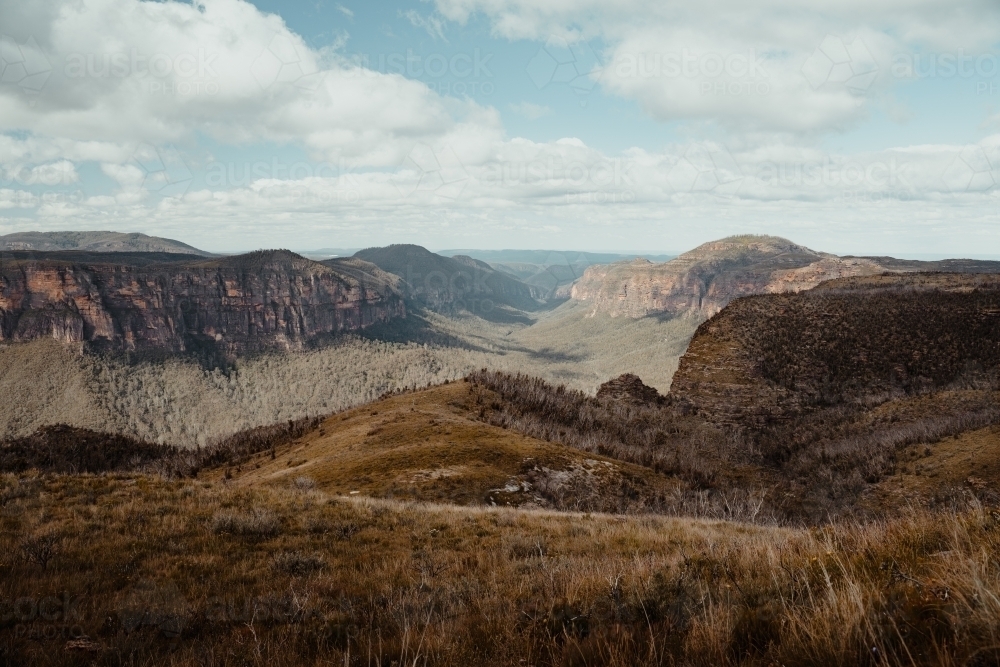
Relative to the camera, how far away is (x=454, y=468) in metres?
17.6

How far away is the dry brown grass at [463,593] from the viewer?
10.2ft

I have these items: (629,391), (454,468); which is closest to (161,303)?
(629,391)

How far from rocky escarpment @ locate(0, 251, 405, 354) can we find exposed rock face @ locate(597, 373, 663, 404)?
6239 inches

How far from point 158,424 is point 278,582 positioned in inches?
5774

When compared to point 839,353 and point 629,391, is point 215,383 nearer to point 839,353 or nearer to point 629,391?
point 629,391

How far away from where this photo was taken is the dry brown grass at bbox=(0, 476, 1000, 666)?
3123 millimetres

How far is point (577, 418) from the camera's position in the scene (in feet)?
104

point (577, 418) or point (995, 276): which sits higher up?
point (995, 276)

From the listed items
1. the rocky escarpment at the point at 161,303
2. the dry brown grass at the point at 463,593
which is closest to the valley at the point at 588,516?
the dry brown grass at the point at 463,593

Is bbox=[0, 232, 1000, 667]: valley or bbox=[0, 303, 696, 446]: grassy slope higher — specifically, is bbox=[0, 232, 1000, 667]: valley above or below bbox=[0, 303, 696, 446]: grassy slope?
above

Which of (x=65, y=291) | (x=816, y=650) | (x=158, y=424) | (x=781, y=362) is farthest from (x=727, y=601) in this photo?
(x=65, y=291)

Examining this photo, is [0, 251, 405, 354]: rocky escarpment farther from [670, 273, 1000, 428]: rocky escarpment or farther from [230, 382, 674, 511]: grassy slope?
[670, 273, 1000, 428]: rocky escarpment

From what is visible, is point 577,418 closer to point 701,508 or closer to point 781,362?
point 701,508

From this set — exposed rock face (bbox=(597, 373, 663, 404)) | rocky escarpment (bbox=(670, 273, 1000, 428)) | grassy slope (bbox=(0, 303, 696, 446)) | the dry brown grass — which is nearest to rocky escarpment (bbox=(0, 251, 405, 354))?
grassy slope (bbox=(0, 303, 696, 446))
